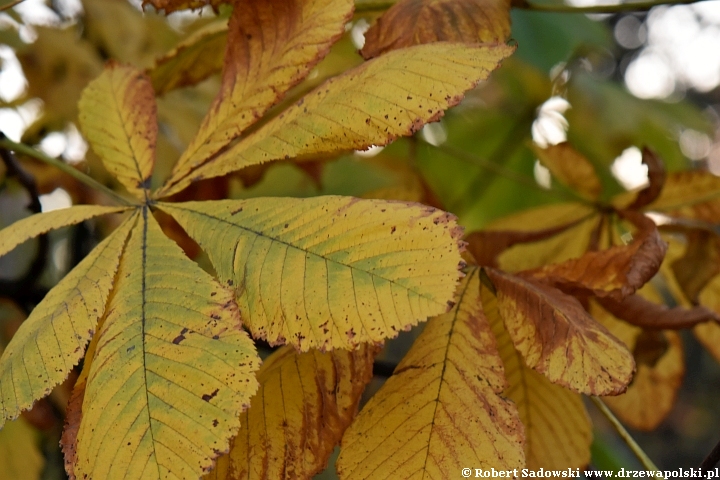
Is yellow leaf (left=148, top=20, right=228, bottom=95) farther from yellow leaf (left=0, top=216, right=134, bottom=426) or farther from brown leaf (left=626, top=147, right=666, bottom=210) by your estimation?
brown leaf (left=626, top=147, right=666, bottom=210)

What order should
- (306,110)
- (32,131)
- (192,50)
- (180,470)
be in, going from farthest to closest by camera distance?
(32,131) < (192,50) < (306,110) < (180,470)

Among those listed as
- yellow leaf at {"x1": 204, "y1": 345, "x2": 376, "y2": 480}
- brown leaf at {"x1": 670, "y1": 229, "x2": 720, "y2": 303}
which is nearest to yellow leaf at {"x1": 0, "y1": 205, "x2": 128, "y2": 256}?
yellow leaf at {"x1": 204, "y1": 345, "x2": 376, "y2": 480}

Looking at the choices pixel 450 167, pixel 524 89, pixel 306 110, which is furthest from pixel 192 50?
pixel 524 89

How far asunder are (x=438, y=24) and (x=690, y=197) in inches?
14.3

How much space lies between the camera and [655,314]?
1.63ft

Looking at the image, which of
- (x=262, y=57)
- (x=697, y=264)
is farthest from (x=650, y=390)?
(x=262, y=57)

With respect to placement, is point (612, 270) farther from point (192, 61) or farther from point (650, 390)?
point (192, 61)

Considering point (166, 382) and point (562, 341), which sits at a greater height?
point (166, 382)

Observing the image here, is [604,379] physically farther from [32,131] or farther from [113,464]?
[32,131]

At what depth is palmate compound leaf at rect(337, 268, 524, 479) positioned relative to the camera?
0.38 metres

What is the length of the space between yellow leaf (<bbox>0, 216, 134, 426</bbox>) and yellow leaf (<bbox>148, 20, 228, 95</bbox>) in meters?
0.26

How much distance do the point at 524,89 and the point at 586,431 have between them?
116 cm

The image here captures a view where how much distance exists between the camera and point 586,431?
0.51m

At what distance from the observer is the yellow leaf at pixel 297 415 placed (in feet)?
1.34
